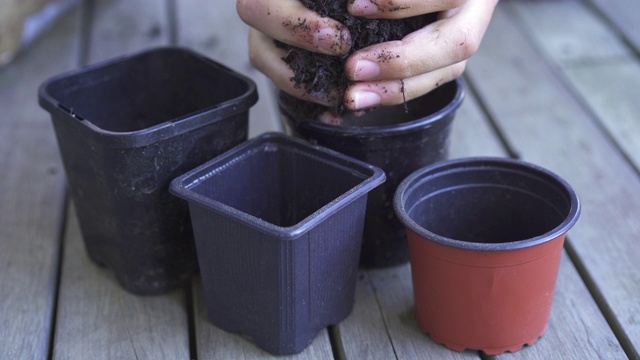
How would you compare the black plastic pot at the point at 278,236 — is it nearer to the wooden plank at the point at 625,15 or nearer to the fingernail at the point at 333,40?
the fingernail at the point at 333,40

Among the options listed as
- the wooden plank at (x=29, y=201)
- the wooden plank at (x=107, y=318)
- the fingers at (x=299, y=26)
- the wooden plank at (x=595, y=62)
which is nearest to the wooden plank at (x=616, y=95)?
the wooden plank at (x=595, y=62)

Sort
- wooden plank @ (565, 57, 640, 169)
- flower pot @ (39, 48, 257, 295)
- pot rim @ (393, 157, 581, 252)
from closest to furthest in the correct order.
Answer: pot rim @ (393, 157, 581, 252) → flower pot @ (39, 48, 257, 295) → wooden plank @ (565, 57, 640, 169)

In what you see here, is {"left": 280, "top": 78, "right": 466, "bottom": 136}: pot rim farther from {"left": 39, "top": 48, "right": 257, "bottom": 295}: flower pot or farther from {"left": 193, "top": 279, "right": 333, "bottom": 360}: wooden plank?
{"left": 193, "top": 279, "right": 333, "bottom": 360}: wooden plank

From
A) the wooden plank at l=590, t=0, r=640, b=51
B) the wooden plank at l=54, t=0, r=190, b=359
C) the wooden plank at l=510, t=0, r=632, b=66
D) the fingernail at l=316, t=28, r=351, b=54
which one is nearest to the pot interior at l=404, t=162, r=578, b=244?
the fingernail at l=316, t=28, r=351, b=54

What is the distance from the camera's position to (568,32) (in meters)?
2.26

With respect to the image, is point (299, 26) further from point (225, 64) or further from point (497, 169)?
point (225, 64)

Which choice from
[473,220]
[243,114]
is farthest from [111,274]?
[473,220]

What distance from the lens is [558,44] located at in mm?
2207

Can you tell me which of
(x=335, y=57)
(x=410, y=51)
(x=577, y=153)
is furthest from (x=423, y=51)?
(x=577, y=153)

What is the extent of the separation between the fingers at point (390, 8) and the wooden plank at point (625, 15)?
1.15 metres

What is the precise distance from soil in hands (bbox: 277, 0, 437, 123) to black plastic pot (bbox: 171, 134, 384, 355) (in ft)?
0.33

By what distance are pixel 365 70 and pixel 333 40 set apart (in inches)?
2.7

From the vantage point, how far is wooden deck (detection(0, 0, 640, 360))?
130 cm

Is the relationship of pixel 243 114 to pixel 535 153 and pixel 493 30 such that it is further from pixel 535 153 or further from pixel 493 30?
pixel 493 30
